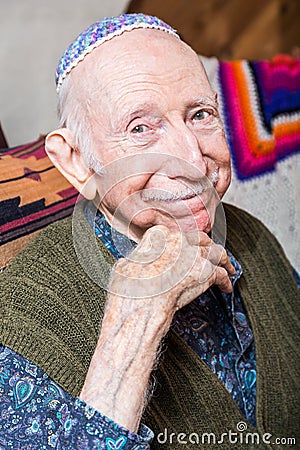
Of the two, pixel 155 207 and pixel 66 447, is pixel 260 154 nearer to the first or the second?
pixel 155 207

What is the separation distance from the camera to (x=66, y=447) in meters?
0.89

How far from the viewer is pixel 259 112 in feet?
6.10

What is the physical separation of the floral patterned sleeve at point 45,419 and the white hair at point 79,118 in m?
0.36

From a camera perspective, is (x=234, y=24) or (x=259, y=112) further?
(x=234, y=24)

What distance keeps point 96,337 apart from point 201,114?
42 cm

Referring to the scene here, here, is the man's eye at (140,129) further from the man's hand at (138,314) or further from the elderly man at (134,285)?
the man's hand at (138,314)

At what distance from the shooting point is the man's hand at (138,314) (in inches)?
35.2

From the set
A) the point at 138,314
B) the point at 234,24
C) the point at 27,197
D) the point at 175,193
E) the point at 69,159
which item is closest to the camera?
the point at 138,314

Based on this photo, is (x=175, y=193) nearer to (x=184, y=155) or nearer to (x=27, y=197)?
(x=184, y=155)

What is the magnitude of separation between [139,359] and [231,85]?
1144 millimetres

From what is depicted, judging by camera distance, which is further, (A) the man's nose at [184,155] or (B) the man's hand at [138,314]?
(A) the man's nose at [184,155]

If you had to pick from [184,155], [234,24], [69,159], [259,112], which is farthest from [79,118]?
[234,24]

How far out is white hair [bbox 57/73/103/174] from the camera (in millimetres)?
1094

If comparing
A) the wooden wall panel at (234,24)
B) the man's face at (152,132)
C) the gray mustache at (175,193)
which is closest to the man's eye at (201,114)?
the man's face at (152,132)
